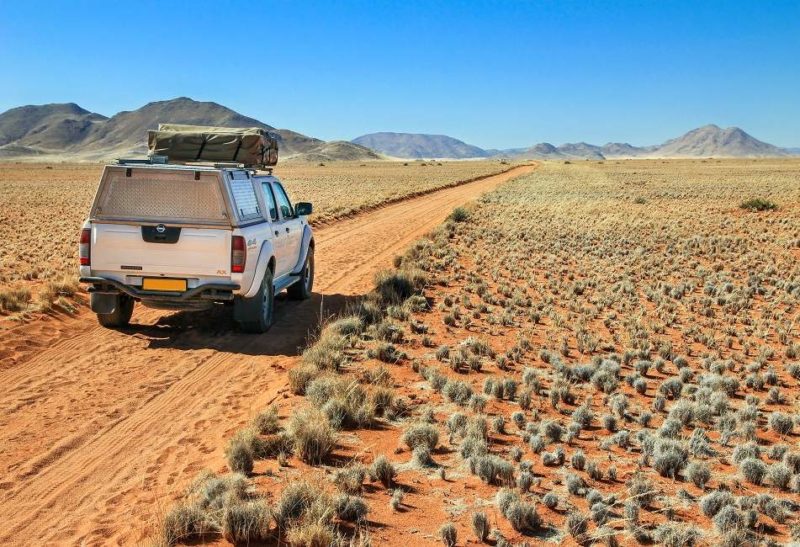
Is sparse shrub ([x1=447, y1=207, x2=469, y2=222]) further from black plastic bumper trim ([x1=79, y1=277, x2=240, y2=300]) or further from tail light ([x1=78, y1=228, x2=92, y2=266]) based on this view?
tail light ([x1=78, y1=228, x2=92, y2=266])

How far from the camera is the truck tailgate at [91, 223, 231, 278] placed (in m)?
8.99

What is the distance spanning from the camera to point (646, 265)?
719 inches

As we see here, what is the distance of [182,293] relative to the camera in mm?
9109

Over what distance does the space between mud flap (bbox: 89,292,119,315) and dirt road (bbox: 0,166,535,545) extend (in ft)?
1.27

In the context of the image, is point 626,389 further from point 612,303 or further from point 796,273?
point 796,273

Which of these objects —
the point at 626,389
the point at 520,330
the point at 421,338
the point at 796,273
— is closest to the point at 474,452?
the point at 626,389

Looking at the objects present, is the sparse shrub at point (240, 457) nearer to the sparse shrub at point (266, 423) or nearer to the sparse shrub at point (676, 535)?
the sparse shrub at point (266, 423)

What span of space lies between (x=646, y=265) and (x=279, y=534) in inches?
617

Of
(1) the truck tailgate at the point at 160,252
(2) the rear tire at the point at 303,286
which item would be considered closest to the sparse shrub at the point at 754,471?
(1) the truck tailgate at the point at 160,252

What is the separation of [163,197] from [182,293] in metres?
1.29

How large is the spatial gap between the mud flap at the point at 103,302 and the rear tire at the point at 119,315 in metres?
0.12

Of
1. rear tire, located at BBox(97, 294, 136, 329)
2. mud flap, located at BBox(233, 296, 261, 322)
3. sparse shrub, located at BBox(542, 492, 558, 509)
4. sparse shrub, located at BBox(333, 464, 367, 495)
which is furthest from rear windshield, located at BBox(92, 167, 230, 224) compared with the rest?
sparse shrub, located at BBox(542, 492, 558, 509)

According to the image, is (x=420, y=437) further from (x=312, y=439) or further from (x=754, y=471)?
(x=754, y=471)

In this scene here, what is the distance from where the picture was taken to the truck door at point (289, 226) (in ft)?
37.6
